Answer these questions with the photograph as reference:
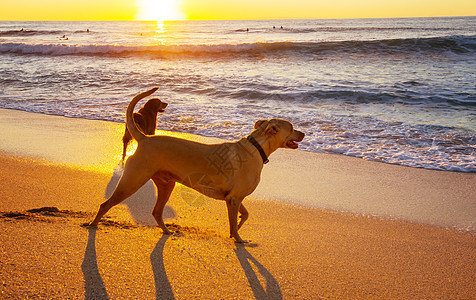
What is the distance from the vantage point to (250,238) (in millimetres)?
4293

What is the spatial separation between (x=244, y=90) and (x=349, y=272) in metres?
12.5

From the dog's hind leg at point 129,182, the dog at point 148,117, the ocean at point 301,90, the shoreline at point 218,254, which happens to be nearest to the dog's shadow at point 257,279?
the shoreline at point 218,254

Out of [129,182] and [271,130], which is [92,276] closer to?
[129,182]

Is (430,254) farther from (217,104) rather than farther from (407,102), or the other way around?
(407,102)

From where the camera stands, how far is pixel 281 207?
17.4ft

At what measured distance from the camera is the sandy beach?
3129 millimetres

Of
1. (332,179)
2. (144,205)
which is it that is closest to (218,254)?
(144,205)

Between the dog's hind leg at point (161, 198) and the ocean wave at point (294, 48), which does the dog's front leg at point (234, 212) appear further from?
the ocean wave at point (294, 48)

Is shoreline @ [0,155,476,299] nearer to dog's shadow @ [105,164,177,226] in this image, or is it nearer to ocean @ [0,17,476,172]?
dog's shadow @ [105,164,177,226]

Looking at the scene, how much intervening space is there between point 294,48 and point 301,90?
14.1 meters

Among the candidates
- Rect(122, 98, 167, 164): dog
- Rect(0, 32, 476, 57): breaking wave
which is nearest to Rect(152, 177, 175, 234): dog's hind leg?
Rect(122, 98, 167, 164): dog

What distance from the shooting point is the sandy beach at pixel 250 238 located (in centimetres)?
313

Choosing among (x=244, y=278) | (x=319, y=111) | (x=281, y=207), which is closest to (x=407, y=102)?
(x=319, y=111)

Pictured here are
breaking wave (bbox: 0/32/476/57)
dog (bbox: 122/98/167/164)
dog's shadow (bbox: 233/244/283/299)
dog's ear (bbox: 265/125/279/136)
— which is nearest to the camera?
dog's shadow (bbox: 233/244/283/299)
